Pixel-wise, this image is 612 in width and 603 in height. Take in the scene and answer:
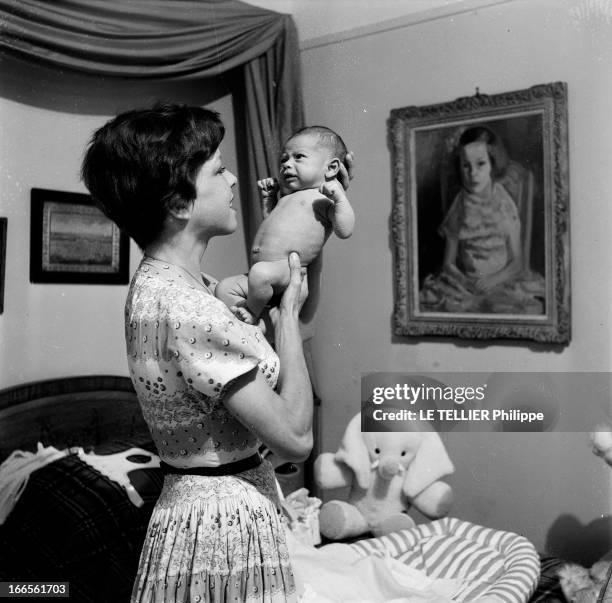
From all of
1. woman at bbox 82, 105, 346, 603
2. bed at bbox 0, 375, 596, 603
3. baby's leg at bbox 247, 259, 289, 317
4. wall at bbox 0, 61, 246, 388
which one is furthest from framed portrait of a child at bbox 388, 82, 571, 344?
woman at bbox 82, 105, 346, 603

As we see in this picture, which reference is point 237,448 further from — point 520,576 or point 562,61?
point 562,61

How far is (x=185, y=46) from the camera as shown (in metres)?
2.92

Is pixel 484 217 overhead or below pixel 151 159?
overhead

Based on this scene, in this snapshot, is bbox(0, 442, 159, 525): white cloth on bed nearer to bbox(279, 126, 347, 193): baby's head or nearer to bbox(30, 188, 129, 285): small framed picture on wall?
bbox(30, 188, 129, 285): small framed picture on wall

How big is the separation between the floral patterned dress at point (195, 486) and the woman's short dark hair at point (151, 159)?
4.1 inches

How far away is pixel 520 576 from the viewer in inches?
85.5

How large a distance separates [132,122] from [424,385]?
87.4 inches

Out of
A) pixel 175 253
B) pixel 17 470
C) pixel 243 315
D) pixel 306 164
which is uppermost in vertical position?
pixel 306 164

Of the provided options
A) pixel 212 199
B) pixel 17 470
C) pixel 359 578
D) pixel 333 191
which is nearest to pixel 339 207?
pixel 333 191

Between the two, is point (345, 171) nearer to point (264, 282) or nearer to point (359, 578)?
point (264, 282)

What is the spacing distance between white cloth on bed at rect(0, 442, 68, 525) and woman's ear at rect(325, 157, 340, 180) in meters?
1.38

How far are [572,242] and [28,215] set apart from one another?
6.65 ft

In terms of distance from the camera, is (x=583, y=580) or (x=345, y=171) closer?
(x=345, y=171)

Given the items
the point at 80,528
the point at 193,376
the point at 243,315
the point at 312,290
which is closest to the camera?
the point at 193,376
